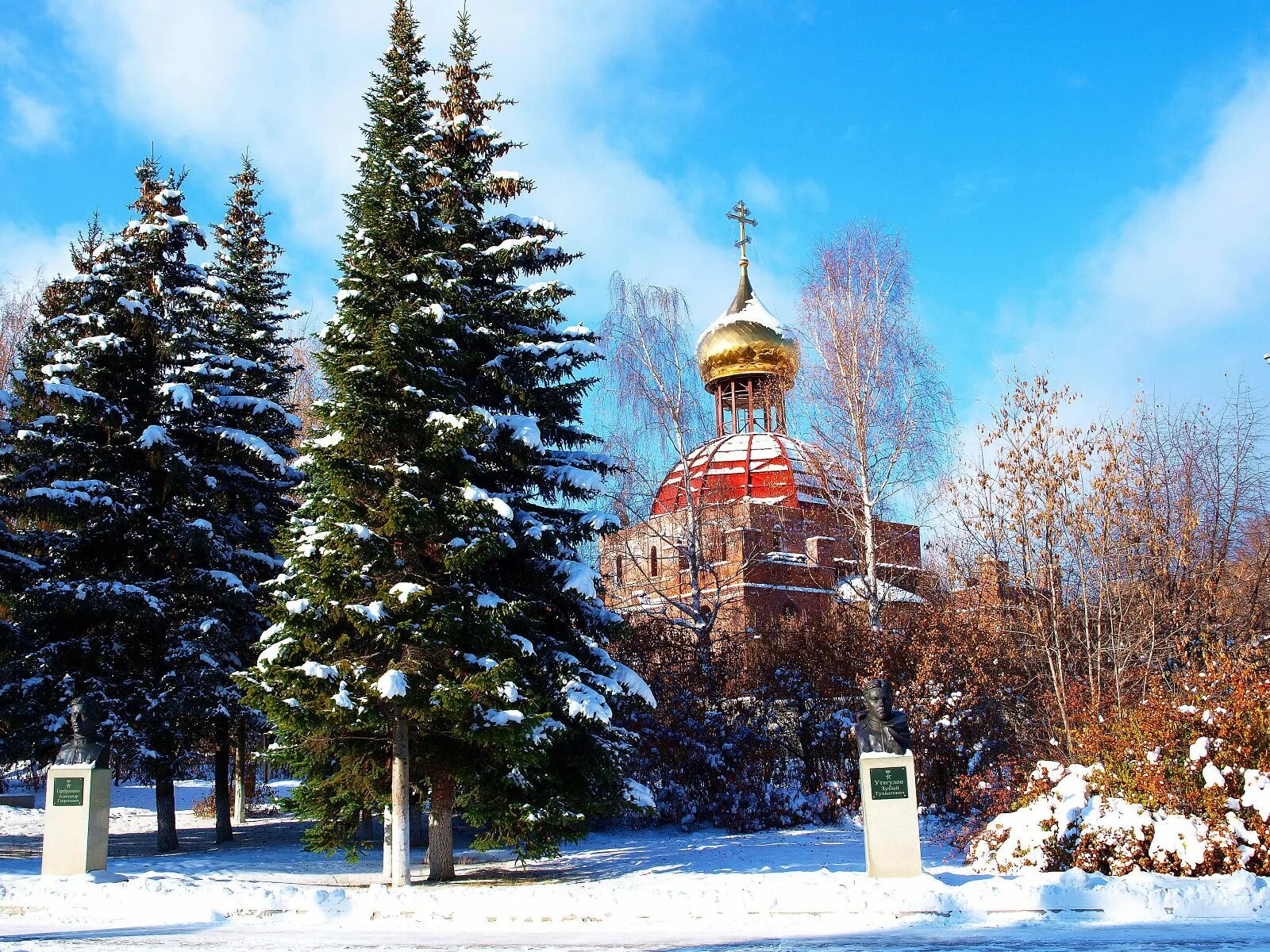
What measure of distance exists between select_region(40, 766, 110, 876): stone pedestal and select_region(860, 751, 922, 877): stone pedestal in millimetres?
8927

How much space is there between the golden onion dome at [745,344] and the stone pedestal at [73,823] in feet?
95.3

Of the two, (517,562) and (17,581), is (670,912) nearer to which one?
(517,562)

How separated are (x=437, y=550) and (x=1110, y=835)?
792 centimetres

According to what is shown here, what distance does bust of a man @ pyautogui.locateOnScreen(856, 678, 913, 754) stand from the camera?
1083 cm

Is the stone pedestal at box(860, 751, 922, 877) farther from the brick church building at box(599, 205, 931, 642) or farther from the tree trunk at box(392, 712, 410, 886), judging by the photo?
the brick church building at box(599, 205, 931, 642)

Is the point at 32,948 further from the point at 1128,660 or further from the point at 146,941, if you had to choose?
the point at 1128,660

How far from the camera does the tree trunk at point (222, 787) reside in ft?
54.6

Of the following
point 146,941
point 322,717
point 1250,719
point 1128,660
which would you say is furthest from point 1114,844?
point 146,941

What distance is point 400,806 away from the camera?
36.6 ft

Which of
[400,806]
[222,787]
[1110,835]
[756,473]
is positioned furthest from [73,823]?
[756,473]

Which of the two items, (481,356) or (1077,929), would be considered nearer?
(1077,929)

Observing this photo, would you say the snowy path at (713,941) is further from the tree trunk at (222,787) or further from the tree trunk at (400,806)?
the tree trunk at (222,787)

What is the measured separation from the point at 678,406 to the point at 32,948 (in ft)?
54.0

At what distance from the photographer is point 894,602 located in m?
21.3
